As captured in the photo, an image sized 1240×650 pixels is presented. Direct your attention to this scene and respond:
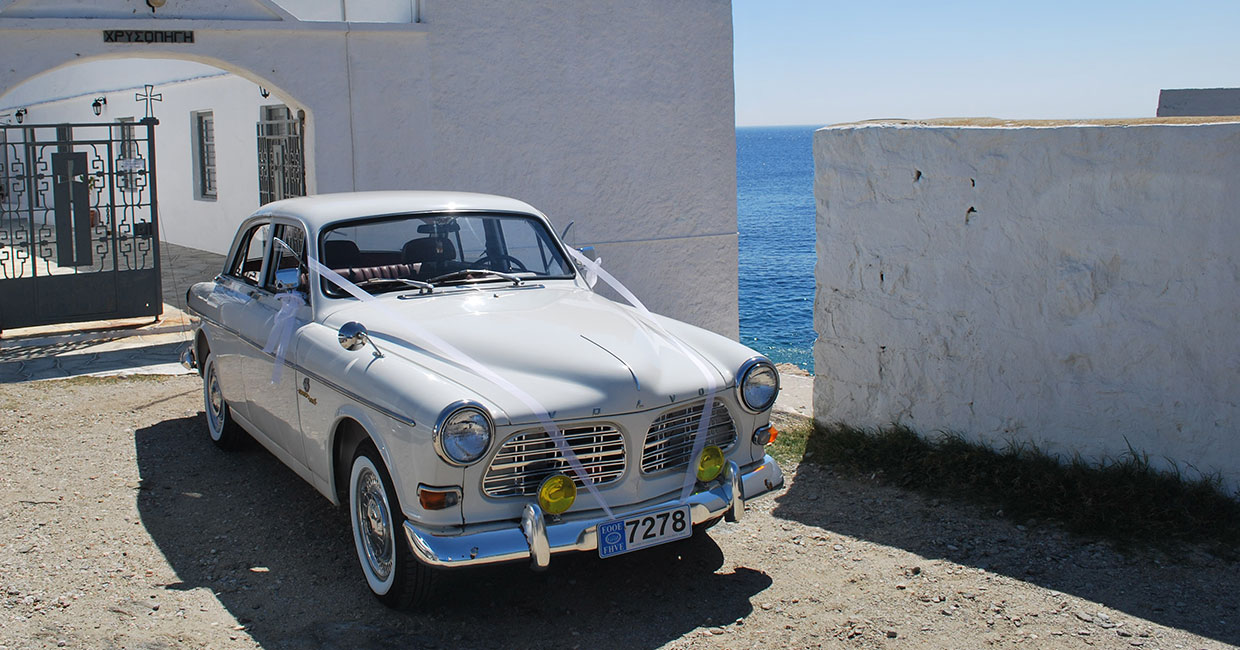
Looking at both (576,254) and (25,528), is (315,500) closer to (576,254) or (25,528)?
(25,528)

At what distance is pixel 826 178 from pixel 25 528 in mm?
4775

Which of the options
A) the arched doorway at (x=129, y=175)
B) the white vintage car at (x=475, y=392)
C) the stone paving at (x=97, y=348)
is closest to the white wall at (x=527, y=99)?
the arched doorway at (x=129, y=175)

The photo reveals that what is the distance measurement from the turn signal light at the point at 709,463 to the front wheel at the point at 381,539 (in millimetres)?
1135

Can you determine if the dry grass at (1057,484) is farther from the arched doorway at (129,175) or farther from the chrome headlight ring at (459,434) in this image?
the arched doorway at (129,175)

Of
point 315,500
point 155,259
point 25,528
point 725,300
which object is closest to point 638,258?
point 725,300

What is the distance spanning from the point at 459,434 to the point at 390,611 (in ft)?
3.05

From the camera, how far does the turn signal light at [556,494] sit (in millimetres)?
4051

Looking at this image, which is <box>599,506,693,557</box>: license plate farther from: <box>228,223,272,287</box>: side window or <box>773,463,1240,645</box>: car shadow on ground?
<box>228,223,272,287</box>: side window

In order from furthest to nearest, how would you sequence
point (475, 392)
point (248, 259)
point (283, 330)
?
point (248, 259) < point (283, 330) < point (475, 392)

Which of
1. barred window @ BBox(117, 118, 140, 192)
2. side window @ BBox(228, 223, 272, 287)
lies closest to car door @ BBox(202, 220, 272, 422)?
side window @ BBox(228, 223, 272, 287)

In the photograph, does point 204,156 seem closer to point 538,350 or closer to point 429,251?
point 429,251

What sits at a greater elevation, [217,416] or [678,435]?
[678,435]

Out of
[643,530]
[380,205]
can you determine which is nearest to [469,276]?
[380,205]

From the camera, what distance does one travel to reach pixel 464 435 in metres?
3.87
